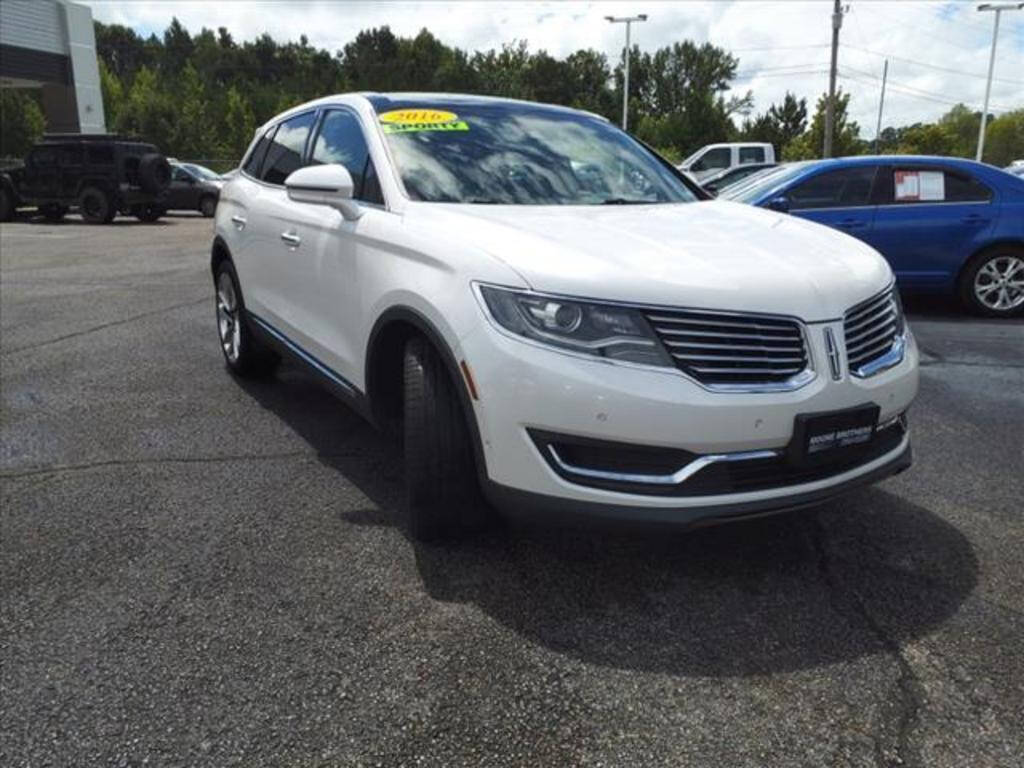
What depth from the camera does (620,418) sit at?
8.07 feet

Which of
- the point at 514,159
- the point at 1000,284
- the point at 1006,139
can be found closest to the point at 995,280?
the point at 1000,284

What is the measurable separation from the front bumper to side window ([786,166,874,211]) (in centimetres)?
578

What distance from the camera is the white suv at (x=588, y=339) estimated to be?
2500 millimetres

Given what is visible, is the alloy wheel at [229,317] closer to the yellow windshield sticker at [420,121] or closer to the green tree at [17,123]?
the yellow windshield sticker at [420,121]

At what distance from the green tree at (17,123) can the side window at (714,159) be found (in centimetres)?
3133

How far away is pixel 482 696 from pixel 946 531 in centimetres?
203

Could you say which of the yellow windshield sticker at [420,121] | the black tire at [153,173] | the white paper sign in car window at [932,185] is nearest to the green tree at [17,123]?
the black tire at [153,173]

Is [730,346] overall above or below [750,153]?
below

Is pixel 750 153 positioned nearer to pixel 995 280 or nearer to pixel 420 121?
pixel 995 280

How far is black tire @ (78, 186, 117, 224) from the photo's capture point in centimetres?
2003

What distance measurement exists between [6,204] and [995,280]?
22.1 metres

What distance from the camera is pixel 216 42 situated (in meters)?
98.4

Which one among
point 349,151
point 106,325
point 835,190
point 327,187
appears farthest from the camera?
point 835,190

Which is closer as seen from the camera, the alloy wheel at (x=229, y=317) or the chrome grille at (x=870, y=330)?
the chrome grille at (x=870, y=330)
